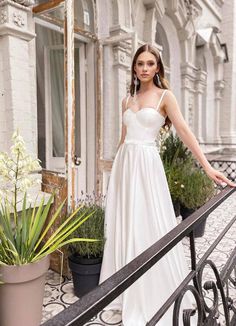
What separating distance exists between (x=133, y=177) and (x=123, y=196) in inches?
5.8

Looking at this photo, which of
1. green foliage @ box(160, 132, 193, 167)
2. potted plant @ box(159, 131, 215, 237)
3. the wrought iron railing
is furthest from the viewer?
green foliage @ box(160, 132, 193, 167)

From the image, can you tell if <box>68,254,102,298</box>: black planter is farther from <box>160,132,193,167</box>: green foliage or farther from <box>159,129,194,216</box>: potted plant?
<box>160,132,193,167</box>: green foliage

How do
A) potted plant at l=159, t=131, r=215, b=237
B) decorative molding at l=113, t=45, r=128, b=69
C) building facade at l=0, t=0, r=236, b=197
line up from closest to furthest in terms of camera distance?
1. building facade at l=0, t=0, r=236, b=197
2. potted plant at l=159, t=131, r=215, b=237
3. decorative molding at l=113, t=45, r=128, b=69

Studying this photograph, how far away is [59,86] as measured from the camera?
3.59 metres

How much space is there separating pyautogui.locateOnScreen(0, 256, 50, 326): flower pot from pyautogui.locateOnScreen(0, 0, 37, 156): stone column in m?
1.25

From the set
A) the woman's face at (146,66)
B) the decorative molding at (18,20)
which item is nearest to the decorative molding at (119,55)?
the decorative molding at (18,20)

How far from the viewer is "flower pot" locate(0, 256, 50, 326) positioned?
5.86 ft

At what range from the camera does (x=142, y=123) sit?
201cm

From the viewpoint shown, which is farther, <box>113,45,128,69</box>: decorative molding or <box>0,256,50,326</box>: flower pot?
<box>113,45,128,69</box>: decorative molding

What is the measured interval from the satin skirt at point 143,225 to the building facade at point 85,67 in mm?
708

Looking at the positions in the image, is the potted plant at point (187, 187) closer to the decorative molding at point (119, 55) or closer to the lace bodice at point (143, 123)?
the decorative molding at point (119, 55)

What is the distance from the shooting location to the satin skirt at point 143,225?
198cm

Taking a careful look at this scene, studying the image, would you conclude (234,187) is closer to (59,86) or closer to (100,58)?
(59,86)

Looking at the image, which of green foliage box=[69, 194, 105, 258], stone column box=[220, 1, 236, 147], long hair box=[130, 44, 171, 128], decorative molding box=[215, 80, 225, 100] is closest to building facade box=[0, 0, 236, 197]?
green foliage box=[69, 194, 105, 258]
